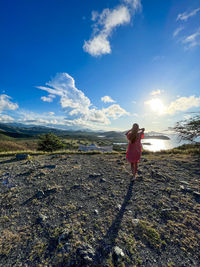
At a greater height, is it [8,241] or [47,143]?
[8,241]

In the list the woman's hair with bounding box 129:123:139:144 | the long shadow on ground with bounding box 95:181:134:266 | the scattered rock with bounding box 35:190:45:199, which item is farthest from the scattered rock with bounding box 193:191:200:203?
the scattered rock with bounding box 35:190:45:199

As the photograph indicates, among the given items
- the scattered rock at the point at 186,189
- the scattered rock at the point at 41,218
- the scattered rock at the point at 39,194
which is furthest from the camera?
the scattered rock at the point at 186,189

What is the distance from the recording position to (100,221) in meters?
3.02

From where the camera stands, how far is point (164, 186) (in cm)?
475

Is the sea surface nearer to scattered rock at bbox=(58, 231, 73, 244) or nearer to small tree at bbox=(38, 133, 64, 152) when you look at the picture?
scattered rock at bbox=(58, 231, 73, 244)

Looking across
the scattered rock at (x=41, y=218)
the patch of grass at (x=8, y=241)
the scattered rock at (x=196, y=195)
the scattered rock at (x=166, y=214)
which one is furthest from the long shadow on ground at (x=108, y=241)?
the scattered rock at (x=196, y=195)

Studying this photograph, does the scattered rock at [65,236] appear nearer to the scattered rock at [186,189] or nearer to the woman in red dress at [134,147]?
the woman in red dress at [134,147]

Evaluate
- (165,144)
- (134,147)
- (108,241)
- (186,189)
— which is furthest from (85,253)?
(165,144)

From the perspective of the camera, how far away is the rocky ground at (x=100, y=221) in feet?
7.11

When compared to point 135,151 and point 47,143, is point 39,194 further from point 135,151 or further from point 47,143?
point 47,143

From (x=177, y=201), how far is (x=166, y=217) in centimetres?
100

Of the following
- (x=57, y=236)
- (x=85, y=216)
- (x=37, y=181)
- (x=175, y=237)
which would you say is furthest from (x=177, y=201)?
(x=37, y=181)

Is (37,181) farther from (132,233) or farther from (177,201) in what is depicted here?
(177,201)

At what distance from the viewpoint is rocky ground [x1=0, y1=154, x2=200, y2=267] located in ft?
7.11
